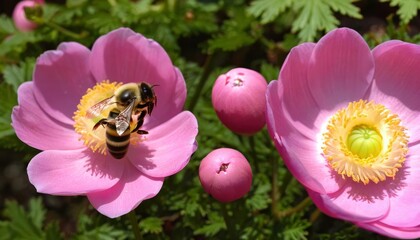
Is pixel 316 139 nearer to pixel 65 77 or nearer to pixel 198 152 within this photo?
pixel 198 152

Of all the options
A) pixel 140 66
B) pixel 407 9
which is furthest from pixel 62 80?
pixel 407 9

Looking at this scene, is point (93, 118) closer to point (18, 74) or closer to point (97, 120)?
point (97, 120)

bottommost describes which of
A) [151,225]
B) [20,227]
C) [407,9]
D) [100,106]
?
[20,227]

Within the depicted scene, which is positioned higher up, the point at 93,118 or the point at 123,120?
the point at 123,120

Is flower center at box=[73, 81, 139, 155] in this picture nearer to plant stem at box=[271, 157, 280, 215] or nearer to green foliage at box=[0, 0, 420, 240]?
green foliage at box=[0, 0, 420, 240]

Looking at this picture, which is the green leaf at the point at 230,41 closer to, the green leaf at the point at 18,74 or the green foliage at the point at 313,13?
the green foliage at the point at 313,13

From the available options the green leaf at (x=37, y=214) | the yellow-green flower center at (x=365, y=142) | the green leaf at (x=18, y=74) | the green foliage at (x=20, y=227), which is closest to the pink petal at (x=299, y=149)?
the yellow-green flower center at (x=365, y=142)

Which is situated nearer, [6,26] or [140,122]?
[140,122]

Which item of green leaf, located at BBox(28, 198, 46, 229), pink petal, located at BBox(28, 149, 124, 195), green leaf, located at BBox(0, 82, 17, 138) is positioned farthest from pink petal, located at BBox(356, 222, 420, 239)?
green leaf, located at BBox(28, 198, 46, 229)
